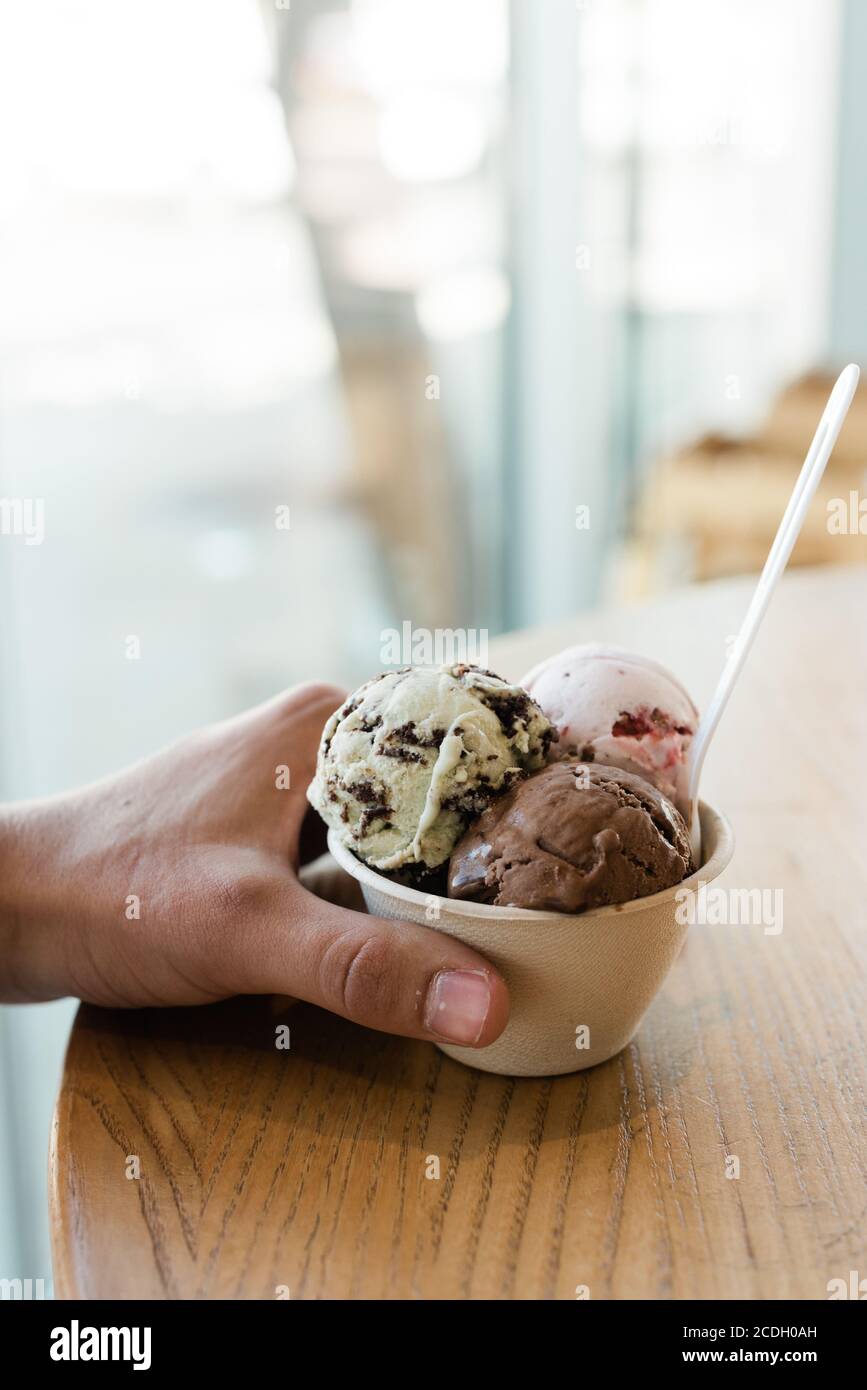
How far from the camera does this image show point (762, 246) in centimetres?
385

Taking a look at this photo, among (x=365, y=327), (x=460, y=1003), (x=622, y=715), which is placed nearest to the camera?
(x=460, y=1003)

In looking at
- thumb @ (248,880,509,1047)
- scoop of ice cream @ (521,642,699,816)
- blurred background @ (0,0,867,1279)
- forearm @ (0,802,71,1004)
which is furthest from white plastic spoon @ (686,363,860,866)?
blurred background @ (0,0,867,1279)

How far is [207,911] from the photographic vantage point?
2.00 ft

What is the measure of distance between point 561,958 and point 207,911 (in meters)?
0.18

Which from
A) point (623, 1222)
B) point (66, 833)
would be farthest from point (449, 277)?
Answer: point (623, 1222)

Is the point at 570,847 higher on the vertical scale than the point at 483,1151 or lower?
higher

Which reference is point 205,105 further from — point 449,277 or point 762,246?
point 762,246

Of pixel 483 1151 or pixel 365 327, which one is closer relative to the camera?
pixel 483 1151

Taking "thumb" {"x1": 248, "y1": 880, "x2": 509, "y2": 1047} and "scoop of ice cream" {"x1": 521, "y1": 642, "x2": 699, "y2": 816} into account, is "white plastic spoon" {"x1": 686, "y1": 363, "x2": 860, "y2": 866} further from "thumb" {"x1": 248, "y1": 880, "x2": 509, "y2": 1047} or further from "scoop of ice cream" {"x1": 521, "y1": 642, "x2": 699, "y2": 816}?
"thumb" {"x1": 248, "y1": 880, "x2": 509, "y2": 1047}

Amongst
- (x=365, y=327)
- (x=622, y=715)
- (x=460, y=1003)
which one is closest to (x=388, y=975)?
(x=460, y=1003)

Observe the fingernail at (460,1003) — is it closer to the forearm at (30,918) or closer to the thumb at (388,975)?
the thumb at (388,975)

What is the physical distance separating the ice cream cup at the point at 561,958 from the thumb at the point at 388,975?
0.01 metres

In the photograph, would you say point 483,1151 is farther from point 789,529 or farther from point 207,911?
point 789,529

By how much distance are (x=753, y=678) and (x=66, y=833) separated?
71 centimetres
